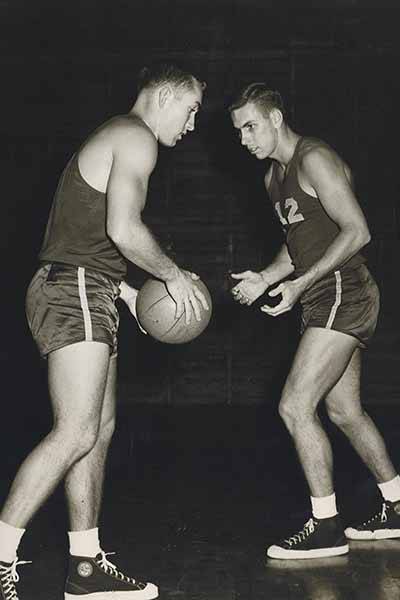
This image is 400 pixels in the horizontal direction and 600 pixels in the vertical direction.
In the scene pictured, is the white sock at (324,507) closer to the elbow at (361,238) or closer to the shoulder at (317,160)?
the elbow at (361,238)

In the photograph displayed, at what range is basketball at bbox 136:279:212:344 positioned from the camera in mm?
3346

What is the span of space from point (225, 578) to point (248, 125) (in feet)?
5.74

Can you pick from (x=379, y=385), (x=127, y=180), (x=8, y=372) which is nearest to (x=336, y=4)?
(x=379, y=385)

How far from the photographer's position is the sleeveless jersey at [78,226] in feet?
10.5

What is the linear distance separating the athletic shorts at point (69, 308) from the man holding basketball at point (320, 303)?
2.03ft

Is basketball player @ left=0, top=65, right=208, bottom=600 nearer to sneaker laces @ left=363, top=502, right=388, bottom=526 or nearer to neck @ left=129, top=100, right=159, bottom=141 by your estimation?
neck @ left=129, top=100, right=159, bottom=141

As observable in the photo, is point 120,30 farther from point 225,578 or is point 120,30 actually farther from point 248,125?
point 225,578

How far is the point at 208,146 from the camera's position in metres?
7.93

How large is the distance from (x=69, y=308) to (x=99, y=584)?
902 millimetres

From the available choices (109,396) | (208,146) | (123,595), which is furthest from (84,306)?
(208,146)

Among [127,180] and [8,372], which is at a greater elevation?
[127,180]

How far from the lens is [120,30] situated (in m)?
7.94

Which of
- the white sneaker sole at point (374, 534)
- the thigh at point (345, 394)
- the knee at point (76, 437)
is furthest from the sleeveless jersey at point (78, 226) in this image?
the white sneaker sole at point (374, 534)

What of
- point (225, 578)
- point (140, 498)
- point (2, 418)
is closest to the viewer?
point (225, 578)
